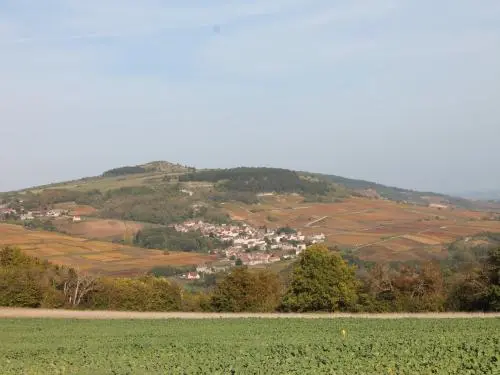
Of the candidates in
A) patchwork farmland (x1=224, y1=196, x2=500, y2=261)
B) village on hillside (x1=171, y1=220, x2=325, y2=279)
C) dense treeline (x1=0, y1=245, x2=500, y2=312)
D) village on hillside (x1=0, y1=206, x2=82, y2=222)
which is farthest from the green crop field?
village on hillside (x1=0, y1=206, x2=82, y2=222)

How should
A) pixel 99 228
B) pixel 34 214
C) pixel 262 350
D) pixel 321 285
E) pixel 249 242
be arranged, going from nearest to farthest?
pixel 262 350, pixel 321 285, pixel 249 242, pixel 99 228, pixel 34 214

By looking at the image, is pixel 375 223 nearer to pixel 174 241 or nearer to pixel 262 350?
pixel 174 241

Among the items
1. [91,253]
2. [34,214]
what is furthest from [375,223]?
[34,214]

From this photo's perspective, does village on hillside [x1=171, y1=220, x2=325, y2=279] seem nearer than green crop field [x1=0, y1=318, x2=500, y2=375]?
No

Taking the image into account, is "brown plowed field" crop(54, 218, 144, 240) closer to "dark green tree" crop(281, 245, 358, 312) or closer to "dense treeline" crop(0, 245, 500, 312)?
"dense treeline" crop(0, 245, 500, 312)

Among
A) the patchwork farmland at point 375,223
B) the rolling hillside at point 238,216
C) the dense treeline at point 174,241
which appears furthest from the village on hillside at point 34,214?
the patchwork farmland at point 375,223

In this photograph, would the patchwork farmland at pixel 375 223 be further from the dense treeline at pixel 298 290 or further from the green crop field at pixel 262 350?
the green crop field at pixel 262 350

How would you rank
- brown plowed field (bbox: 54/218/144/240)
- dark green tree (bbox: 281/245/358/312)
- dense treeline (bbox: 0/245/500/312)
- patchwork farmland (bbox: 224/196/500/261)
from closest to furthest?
dense treeline (bbox: 0/245/500/312) → dark green tree (bbox: 281/245/358/312) → patchwork farmland (bbox: 224/196/500/261) → brown plowed field (bbox: 54/218/144/240)
